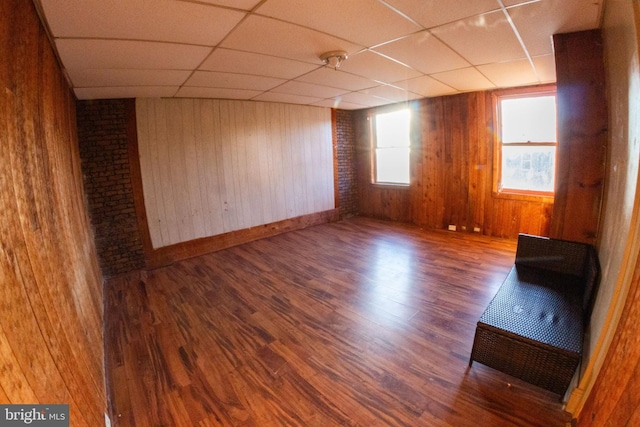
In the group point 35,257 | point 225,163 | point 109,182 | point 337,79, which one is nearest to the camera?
point 35,257

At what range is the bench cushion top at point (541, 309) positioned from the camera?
5.28ft

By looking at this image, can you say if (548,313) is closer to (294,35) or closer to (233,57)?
(294,35)

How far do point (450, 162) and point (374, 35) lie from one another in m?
3.41

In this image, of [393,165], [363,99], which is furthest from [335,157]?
[363,99]

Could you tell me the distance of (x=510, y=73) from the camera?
3.29 meters

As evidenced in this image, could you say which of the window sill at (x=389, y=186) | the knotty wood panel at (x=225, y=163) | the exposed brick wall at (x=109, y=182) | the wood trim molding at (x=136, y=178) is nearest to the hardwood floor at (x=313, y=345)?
the exposed brick wall at (x=109, y=182)

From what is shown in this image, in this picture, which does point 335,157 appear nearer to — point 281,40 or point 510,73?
point 510,73

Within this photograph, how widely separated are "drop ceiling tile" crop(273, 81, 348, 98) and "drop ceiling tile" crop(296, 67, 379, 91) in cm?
17

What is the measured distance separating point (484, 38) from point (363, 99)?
2.71 m

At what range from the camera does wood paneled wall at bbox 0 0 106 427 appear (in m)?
0.85

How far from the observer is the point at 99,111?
3479 mm

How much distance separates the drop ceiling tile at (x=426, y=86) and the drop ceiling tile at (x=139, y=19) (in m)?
2.67

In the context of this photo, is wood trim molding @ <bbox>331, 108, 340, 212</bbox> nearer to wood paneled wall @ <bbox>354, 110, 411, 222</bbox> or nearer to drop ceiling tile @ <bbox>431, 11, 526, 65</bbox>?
wood paneled wall @ <bbox>354, 110, 411, 222</bbox>

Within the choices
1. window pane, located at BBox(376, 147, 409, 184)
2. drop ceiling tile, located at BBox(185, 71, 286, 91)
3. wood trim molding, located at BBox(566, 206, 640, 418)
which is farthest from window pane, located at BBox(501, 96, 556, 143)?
drop ceiling tile, located at BBox(185, 71, 286, 91)
